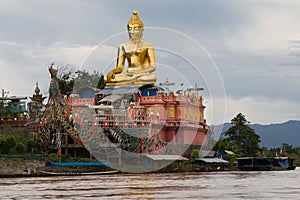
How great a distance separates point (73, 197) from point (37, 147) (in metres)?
29.0


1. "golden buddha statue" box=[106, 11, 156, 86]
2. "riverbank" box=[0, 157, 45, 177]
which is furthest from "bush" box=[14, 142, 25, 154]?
"golden buddha statue" box=[106, 11, 156, 86]

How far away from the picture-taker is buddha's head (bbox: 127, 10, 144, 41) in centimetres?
5938

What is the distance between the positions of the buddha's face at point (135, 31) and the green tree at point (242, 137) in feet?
49.8

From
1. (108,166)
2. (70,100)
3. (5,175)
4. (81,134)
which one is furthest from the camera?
(70,100)

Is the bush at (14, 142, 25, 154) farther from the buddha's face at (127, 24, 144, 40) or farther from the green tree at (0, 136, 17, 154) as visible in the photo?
the buddha's face at (127, 24, 144, 40)

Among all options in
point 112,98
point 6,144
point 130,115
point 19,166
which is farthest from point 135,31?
point 19,166

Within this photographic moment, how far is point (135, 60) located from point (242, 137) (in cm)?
1657

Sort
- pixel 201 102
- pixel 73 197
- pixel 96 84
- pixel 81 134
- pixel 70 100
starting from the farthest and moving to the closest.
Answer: pixel 96 84 → pixel 201 102 → pixel 70 100 → pixel 81 134 → pixel 73 197

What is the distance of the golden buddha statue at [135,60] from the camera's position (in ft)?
190

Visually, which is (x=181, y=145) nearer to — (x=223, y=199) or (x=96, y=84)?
(x=96, y=84)

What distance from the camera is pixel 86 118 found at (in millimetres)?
49094

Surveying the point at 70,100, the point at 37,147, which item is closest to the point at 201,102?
the point at 70,100

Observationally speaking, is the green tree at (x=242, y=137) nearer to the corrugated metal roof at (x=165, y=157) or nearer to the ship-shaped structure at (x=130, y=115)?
the ship-shaped structure at (x=130, y=115)

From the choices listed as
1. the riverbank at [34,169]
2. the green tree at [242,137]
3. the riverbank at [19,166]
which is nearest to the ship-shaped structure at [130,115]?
the riverbank at [34,169]
